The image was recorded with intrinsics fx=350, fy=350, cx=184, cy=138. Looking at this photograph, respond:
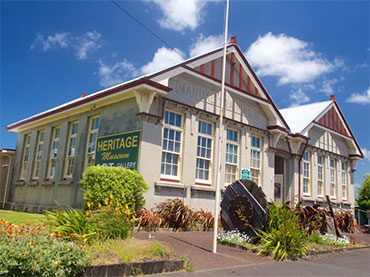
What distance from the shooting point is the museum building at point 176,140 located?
13523mm

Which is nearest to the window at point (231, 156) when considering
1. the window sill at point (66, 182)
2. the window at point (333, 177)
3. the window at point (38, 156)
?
the window sill at point (66, 182)

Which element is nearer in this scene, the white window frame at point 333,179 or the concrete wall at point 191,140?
the concrete wall at point 191,140

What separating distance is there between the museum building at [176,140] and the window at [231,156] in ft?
0.16

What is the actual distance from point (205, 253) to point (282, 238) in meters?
2.21

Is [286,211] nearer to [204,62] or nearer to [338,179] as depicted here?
[204,62]

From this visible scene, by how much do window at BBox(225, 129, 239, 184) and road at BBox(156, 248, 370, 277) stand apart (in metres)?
6.88

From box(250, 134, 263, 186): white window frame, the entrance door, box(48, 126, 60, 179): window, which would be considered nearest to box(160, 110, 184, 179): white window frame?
box(250, 134, 263, 186): white window frame

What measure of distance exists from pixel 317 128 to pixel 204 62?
11508mm

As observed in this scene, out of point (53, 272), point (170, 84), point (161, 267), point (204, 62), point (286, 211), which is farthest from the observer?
point (204, 62)

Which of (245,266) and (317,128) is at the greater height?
(317,128)

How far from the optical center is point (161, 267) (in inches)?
262

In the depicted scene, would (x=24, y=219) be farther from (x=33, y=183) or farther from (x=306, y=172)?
(x=306, y=172)

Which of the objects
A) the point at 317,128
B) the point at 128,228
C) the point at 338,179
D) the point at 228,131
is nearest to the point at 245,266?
the point at 128,228

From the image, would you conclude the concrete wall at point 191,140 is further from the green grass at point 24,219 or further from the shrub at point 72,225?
the shrub at point 72,225
